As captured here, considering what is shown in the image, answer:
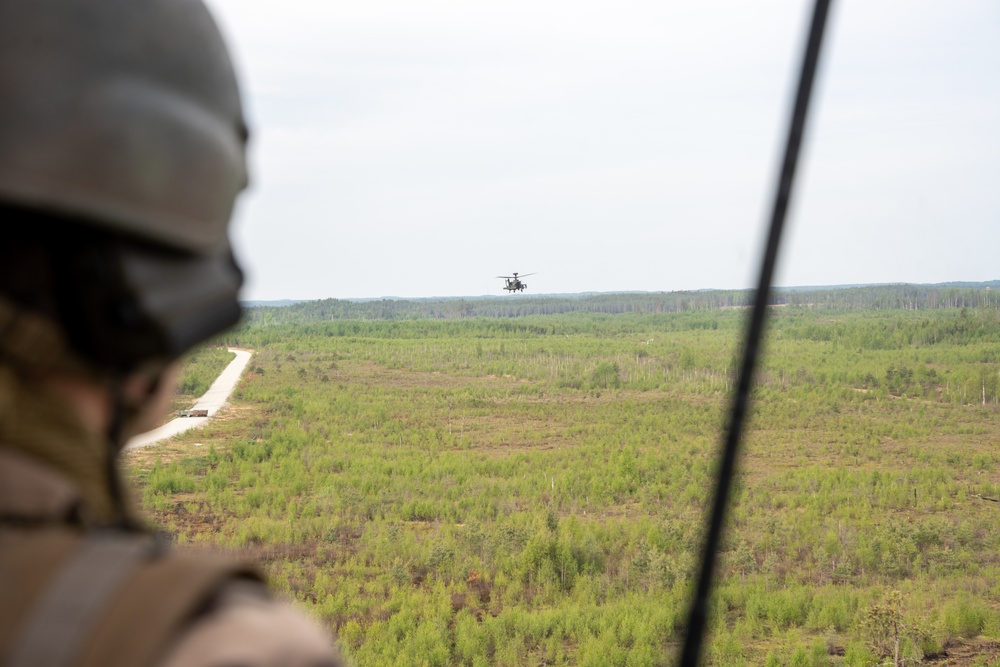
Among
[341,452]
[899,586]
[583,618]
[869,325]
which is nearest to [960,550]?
[899,586]

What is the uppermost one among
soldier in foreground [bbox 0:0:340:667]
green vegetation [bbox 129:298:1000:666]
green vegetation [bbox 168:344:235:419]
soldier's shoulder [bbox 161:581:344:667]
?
soldier in foreground [bbox 0:0:340:667]

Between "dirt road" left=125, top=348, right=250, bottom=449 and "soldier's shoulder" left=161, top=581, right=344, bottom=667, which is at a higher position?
"soldier's shoulder" left=161, top=581, right=344, bottom=667

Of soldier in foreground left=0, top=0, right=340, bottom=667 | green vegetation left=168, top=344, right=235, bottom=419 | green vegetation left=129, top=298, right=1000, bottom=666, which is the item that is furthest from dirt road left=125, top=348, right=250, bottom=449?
soldier in foreground left=0, top=0, right=340, bottom=667

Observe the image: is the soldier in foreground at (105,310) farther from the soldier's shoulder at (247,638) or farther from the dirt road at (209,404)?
the dirt road at (209,404)

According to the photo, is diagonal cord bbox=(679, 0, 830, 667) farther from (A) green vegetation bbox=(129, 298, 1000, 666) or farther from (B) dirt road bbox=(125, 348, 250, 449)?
(B) dirt road bbox=(125, 348, 250, 449)

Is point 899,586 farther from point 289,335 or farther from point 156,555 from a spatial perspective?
point 289,335

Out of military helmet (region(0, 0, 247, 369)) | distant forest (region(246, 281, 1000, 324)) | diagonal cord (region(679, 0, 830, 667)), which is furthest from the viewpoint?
distant forest (region(246, 281, 1000, 324))
